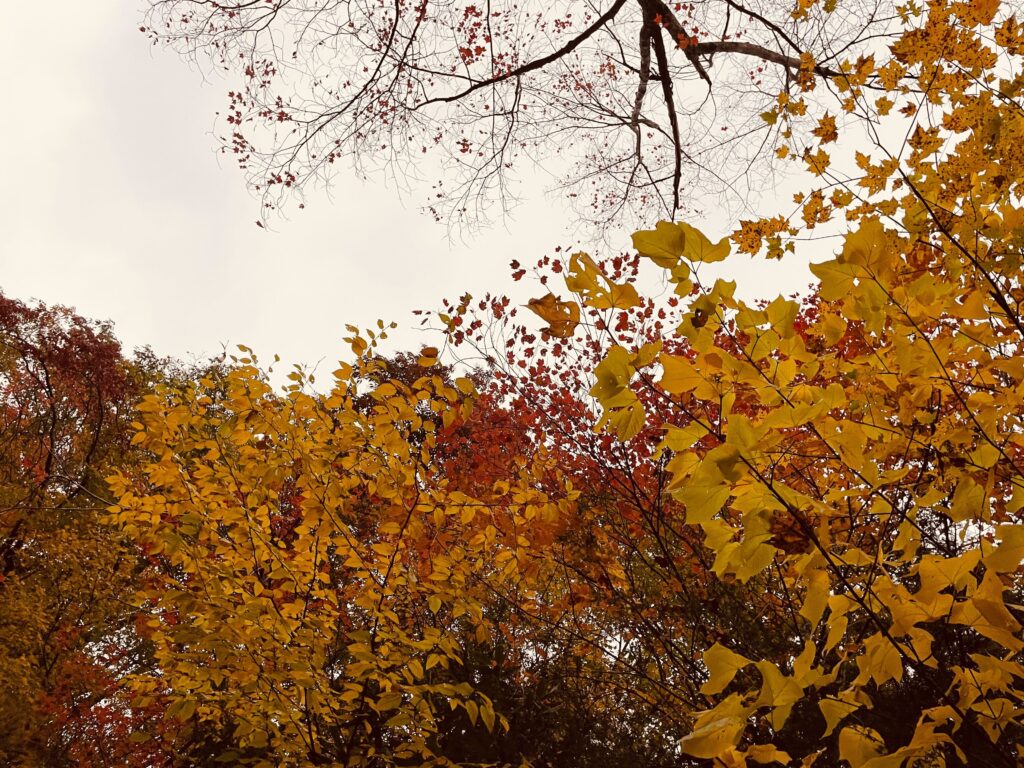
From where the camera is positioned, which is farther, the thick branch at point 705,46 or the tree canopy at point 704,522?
the thick branch at point 705,46

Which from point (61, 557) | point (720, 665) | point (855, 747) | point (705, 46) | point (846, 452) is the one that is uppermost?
point (705, 46)

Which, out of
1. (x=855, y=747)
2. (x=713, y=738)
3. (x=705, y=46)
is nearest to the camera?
(x=713, y=738)

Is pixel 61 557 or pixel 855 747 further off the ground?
pixel 61 557

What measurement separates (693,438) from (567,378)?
6910mm

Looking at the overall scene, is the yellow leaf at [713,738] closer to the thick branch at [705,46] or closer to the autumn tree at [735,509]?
the autumn tree at [735,509]

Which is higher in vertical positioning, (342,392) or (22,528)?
(22,528)

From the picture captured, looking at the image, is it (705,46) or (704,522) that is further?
(705,46)

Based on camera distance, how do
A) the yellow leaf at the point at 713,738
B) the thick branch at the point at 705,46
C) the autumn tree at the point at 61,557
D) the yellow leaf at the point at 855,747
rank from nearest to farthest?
the yellow leaf at the point at 713,738, the yellow leaf at the point at 855,747, the thick branch at the point at 705,46, the autumn tree at the point at 61,557

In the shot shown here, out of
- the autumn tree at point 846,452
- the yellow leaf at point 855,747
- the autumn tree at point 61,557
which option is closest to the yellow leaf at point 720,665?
the autumn tree at point 846,452

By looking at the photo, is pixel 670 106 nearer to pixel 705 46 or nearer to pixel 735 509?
pixel 705 46

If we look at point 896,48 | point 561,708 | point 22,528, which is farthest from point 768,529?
point 22,528

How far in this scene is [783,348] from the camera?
96 cm

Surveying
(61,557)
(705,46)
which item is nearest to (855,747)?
(705,46)

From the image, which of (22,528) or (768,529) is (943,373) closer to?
(768,529)
